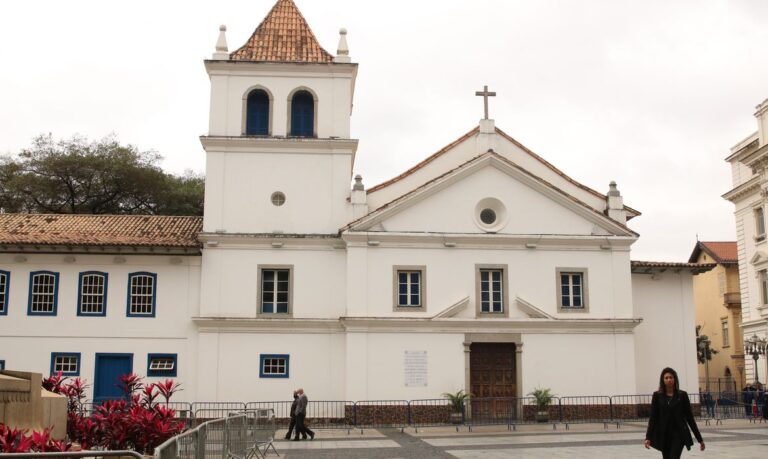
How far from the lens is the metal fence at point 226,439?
9027 mm

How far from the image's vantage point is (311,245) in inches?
1231

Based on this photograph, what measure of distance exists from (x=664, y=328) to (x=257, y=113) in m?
18.1

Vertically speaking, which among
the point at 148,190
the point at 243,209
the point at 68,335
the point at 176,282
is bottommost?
the point at 68,335

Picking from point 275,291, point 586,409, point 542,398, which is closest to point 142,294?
point 275,291

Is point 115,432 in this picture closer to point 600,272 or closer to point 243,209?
point 243,209

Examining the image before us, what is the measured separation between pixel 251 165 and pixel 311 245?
3.85 m

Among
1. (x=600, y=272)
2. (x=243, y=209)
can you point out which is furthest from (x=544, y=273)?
(x=243, y=209)

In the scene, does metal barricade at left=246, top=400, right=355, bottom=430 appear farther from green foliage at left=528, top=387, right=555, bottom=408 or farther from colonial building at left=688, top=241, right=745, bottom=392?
colonial building at left=688, top=241, right=745, bottom=392

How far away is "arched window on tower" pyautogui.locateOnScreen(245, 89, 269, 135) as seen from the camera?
1267 inches

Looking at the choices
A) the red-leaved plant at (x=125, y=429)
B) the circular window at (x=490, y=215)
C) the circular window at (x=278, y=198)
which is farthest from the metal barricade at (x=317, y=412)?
the red-leaved plant at (x=125, y=429)

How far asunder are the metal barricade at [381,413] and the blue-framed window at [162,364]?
685cm

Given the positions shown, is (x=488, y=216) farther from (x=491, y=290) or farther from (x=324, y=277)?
(x=324, y=277)

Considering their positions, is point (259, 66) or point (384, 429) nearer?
point (384, 429)

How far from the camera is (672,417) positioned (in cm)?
1121
